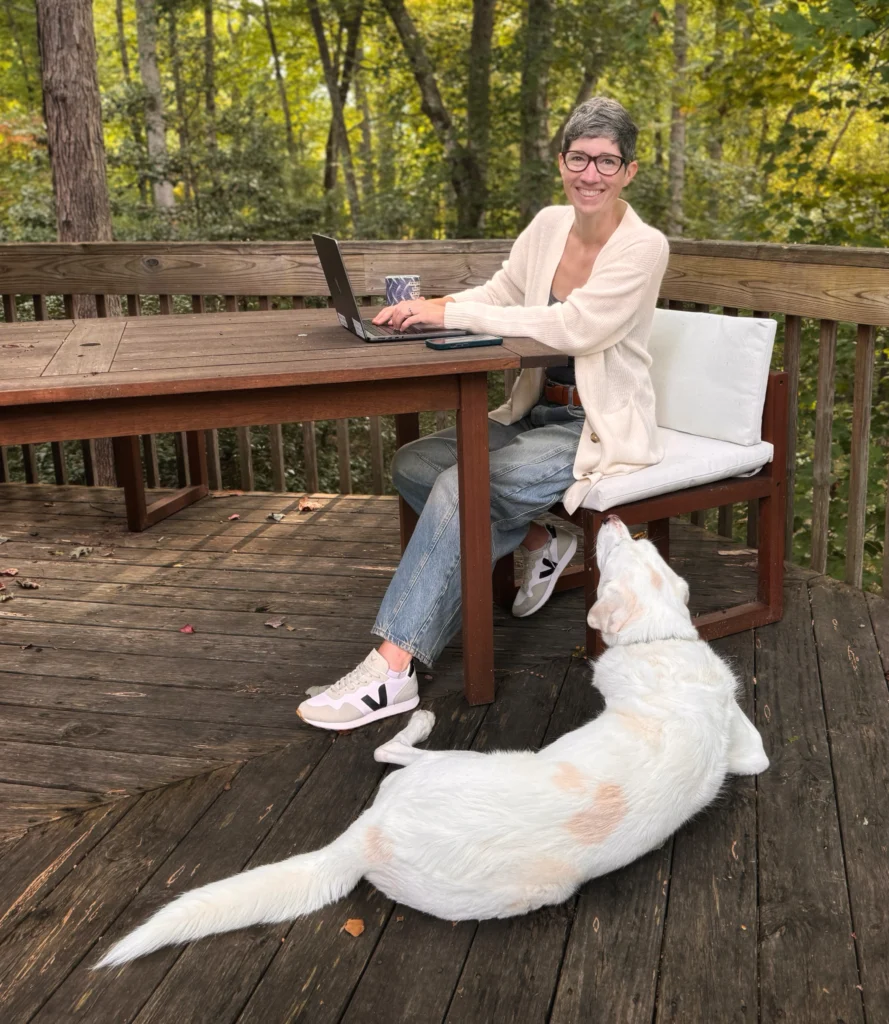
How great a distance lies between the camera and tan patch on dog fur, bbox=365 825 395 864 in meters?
1.66

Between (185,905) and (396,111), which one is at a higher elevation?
(396,111)

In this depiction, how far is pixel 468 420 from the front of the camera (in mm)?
2357

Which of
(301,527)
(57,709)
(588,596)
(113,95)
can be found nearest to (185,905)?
(57,709)

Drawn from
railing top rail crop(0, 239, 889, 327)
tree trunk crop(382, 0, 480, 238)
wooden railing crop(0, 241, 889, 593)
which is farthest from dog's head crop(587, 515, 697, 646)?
tree trunk crop(382, 0, 480, 238)

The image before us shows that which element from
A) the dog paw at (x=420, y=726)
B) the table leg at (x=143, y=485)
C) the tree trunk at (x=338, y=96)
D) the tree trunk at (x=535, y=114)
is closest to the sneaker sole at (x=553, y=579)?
the dog paw at (x=420, y=726)

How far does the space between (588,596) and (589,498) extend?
26 centimetres

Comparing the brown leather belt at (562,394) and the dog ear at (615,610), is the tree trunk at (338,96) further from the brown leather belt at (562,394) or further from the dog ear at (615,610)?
the dog ear at (615,610)

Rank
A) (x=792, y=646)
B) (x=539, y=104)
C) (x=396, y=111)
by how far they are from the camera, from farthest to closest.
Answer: (x=396, y=111), (x=539, y=104), (x=792, y=646)

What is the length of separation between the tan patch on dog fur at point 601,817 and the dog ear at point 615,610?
0.39 metres

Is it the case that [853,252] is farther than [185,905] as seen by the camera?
Yes

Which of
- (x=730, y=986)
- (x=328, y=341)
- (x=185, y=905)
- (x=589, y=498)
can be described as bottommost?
(x=730, y=986)

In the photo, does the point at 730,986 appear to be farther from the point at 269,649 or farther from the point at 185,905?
the point at 269,649

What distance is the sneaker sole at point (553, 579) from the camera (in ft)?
9.98

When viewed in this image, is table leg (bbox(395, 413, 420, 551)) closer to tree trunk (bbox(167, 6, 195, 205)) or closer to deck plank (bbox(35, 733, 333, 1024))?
deck plank (bbox(35, 733, 333, 1024))
